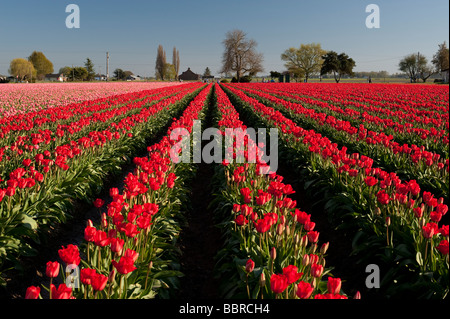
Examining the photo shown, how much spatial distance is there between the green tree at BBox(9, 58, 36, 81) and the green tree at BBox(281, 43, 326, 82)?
242ft

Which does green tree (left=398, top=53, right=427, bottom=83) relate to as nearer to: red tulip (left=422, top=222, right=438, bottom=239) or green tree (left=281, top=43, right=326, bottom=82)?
green tree (left=281, top=43, right=326, bottom=82)

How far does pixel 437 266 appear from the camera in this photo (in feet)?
10.9

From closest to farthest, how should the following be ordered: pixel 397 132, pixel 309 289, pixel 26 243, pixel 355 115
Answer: pixel 309 289
pixel 26 243
pixel 397 132
pixel 355 115

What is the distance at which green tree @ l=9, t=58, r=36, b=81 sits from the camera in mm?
94938

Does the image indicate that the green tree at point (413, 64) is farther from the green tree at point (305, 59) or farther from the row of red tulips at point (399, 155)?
the row of red tulips at point (399, 155)

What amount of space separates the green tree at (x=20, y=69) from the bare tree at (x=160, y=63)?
39.0 m

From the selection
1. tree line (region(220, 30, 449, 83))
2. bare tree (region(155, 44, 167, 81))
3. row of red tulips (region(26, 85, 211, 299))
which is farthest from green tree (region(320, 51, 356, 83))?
row of red tulips (region(26, 85, 211, 299))

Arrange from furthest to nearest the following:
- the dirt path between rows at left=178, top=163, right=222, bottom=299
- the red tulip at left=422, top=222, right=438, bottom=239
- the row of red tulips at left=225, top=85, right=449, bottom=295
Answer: the dirt path between rows at left=178, top=163, right=222, bottom=299
the row of red tulips at left=225, top=85, right=449, bottom=295
the red tulip at left=422, top=222, right=438, bottom=239

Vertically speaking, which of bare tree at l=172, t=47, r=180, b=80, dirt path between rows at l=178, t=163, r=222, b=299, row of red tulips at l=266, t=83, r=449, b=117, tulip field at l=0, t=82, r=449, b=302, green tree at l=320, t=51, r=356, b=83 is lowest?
dirt path between rows at l=178, t=163, r=222, b=299

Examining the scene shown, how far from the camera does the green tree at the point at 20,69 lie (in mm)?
94938

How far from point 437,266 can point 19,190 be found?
17.0ft

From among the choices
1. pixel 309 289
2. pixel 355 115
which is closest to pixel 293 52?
pixel 355 115

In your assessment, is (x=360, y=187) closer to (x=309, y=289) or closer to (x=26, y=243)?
(x=309, y=289)

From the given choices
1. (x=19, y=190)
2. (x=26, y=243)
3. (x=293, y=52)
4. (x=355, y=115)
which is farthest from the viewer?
(x=293, y=52)
